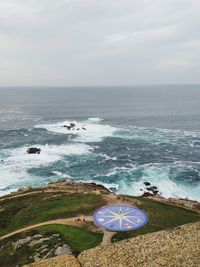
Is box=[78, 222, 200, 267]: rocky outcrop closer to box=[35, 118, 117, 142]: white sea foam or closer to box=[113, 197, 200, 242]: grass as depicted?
box=[113, 197, 200, 242]: grass

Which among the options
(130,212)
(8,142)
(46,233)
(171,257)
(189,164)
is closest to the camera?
(171,257)

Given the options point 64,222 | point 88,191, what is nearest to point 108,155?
point 88,191

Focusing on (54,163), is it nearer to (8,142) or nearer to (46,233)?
(8,142)

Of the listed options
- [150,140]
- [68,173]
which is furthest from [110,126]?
[68,173]

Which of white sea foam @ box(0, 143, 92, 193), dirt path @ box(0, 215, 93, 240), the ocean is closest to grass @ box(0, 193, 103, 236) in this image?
dirt path @ box(0, 215, 93, 240)

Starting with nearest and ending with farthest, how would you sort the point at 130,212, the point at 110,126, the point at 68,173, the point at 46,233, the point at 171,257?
the point at 171,257 → the point at 46,233 → the point at 130,212 → the point at 68,173 → the point at 110,126

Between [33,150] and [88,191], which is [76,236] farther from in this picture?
[33,150]

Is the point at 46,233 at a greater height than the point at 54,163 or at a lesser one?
greater
